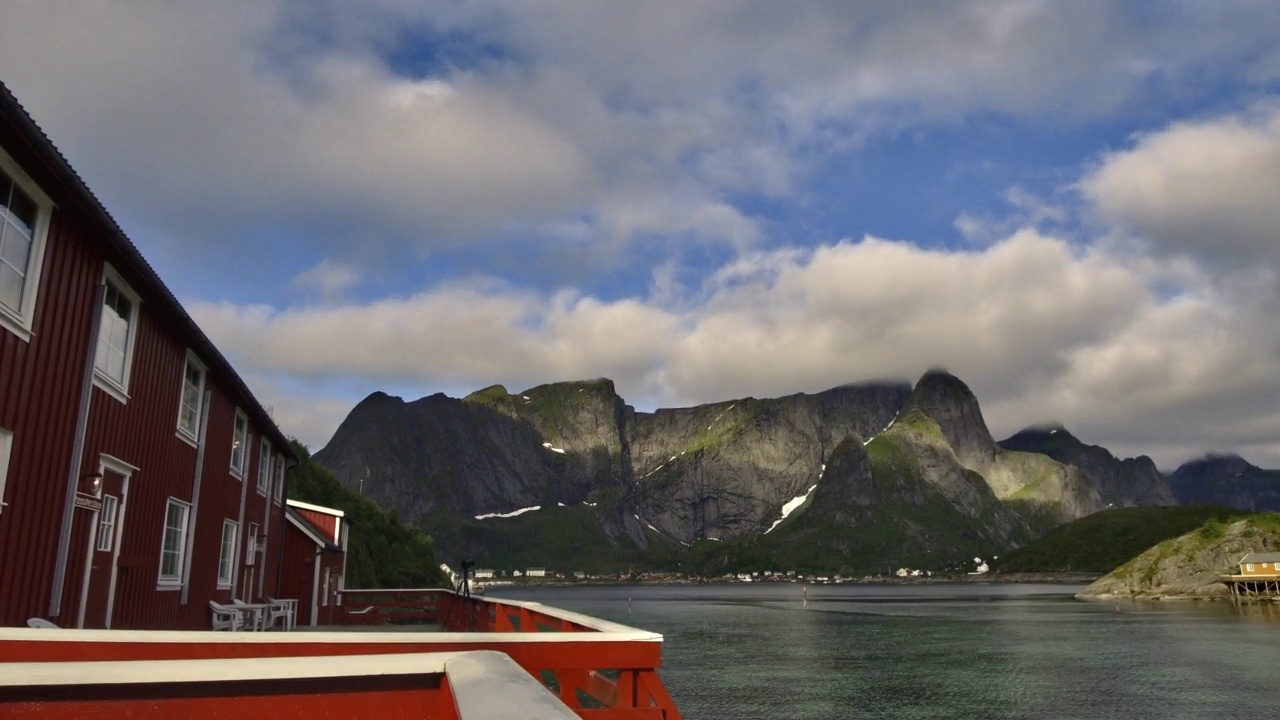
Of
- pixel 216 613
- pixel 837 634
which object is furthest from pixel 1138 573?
pixel 216 613

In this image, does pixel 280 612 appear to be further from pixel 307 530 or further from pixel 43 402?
pixel 43 402

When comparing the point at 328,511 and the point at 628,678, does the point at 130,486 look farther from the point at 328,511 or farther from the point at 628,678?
the point at 328,511

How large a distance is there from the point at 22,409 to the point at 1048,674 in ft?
185

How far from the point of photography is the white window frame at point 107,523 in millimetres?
13209

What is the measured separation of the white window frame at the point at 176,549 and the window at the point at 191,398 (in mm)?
1435

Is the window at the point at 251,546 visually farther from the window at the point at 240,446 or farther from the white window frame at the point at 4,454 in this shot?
the white window frame at the point at 4,454

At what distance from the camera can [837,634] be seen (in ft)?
277

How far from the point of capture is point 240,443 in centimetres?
2206

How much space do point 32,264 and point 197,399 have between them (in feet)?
26.2

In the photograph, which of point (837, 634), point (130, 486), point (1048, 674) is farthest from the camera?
point (837, 634)

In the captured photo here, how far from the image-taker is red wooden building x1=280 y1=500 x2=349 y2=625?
31.3m

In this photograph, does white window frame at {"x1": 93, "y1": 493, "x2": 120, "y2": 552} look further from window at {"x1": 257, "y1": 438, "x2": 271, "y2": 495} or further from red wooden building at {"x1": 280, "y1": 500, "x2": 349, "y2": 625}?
red wooden building at {"x1": 280, "y1": 500, "x2": 349, "y2": 625}

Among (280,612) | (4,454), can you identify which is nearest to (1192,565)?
(280,612)

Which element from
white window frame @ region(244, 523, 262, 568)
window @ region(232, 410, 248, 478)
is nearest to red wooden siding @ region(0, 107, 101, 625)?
window @ region(232, 410, 248, 478)
